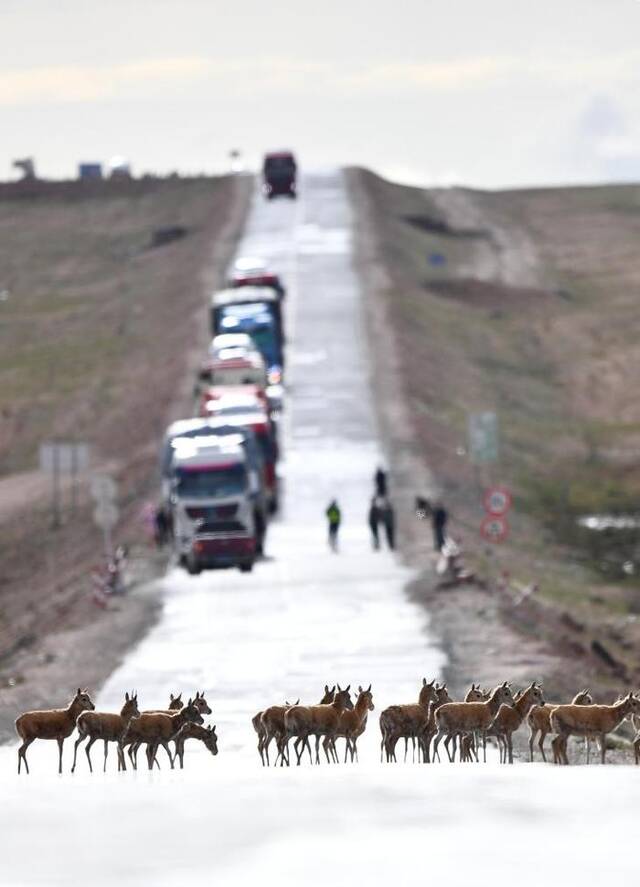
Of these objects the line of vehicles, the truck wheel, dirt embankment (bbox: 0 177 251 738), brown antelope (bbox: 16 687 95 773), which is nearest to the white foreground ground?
brown antelope (bbox: 16 687 95 773)

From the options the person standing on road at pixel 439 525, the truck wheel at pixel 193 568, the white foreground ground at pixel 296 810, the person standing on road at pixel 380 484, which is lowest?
the white foreground ground at pixel 296 810

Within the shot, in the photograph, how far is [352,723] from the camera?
28.0 m

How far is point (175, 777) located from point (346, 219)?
399 ft

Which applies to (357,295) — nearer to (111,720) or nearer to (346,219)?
(346,219)

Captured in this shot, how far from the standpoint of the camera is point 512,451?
95062 mm

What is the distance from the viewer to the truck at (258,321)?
299 feet

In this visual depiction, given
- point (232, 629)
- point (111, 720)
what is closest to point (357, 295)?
point (232, 629)

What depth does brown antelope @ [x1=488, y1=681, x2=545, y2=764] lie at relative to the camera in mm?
27844

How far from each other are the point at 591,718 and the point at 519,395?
82.6m

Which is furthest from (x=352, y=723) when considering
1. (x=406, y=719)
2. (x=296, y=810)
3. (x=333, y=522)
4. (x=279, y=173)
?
(x=279, y=173)

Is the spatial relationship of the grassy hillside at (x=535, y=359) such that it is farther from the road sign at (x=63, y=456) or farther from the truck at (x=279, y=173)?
the road sign at (x=63, y=456)

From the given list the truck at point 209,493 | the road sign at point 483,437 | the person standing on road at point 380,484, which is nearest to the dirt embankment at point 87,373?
the truck at point 209,493

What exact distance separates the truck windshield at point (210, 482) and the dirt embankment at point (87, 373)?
2.39 meters

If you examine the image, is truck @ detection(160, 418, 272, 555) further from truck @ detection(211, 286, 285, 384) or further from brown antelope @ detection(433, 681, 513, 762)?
brown antelope @ detection(433, 681, 513, 762)
